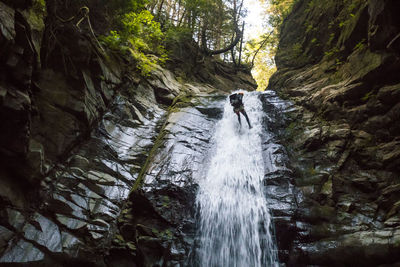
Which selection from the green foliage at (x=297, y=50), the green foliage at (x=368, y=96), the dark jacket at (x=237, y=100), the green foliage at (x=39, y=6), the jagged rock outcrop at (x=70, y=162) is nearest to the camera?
the jagged rock outcrop at (x=70, y=162)

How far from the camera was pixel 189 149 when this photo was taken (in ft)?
27.1

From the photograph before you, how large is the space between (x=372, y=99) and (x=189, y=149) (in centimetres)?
598

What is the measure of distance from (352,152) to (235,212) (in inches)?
150

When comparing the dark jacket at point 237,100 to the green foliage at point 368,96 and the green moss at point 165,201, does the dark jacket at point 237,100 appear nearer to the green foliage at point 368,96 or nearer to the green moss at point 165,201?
the green foliage at point 368,96

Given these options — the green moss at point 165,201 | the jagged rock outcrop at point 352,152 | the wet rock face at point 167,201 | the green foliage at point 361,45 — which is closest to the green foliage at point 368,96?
the jagged rock outcrop at point 352,152

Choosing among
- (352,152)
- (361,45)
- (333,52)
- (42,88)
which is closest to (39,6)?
(42,88)

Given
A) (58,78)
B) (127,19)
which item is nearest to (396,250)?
(58,78)

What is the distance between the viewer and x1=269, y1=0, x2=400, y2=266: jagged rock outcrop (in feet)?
16.3

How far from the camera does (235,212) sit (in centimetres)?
636

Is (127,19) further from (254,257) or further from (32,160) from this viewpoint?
(254,257)

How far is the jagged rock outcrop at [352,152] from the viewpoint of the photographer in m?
4.97

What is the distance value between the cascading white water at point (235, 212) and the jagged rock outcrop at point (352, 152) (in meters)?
0.58

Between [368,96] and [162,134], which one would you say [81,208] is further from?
[368,96]

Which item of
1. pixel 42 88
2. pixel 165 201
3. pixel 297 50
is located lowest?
pixel 165 201
